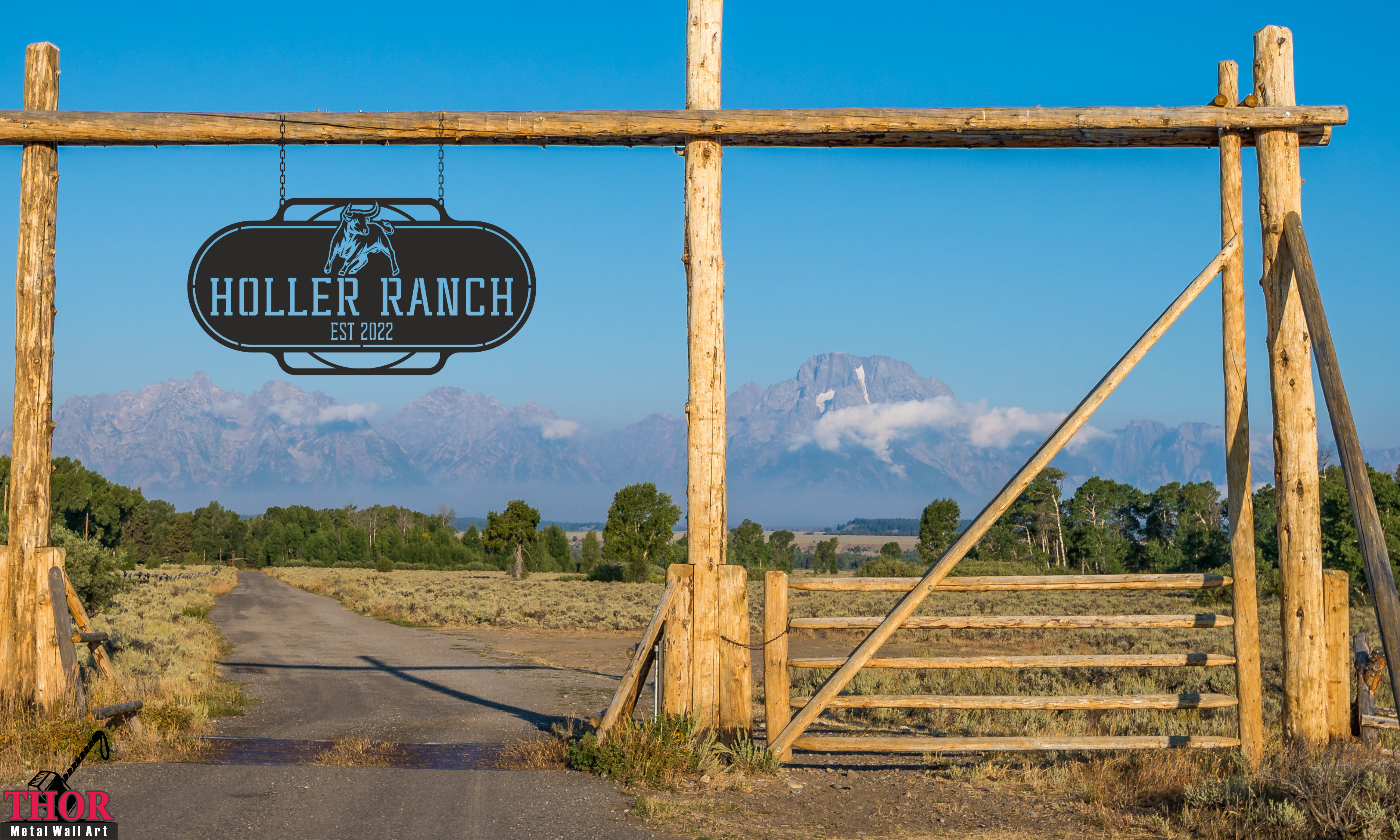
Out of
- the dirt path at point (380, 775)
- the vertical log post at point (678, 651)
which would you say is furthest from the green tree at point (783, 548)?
the vertical log post at point (678, 651)

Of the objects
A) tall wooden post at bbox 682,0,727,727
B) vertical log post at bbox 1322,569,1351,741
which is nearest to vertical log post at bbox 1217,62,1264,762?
vertical log post at bbox 1322,569,1351,741

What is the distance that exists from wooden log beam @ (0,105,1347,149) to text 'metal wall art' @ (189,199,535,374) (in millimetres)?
581

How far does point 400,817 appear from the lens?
579 centimetres

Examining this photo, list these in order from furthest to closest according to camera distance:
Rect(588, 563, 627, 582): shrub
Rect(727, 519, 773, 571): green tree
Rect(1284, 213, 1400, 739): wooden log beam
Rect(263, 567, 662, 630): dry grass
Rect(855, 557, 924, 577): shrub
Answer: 1. Rect(727, 519, 773, 571): green tree
2. Rect(588, 563, 627, 582): shrub
3. Rect(855, 557, 924, 577): shrub
4. Rect(263, 567, 662, 630): dry grass
5. Rect(1284, 213, 1400, 739): wooden log beam

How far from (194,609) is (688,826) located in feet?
90.6

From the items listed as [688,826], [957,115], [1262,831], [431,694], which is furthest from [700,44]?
[431,694]

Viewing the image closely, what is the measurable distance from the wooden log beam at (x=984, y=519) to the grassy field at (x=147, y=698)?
457cm

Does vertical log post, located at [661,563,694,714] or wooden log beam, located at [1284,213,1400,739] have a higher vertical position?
wooden log beam, located at [1284,213,1400,739]

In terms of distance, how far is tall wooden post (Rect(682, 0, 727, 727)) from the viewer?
23.5ft

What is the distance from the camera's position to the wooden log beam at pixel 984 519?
21.4 feet

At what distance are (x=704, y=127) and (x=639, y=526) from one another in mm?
49727

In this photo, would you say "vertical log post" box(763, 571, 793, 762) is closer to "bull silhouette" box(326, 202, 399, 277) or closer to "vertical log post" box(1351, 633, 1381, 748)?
"bull silhouette" box(326, 202, 399, 277)

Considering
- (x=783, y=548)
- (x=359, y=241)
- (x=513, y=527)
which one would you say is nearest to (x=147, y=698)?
(x=359, y=241)

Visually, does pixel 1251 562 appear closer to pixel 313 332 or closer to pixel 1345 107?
pixel 1345 107
